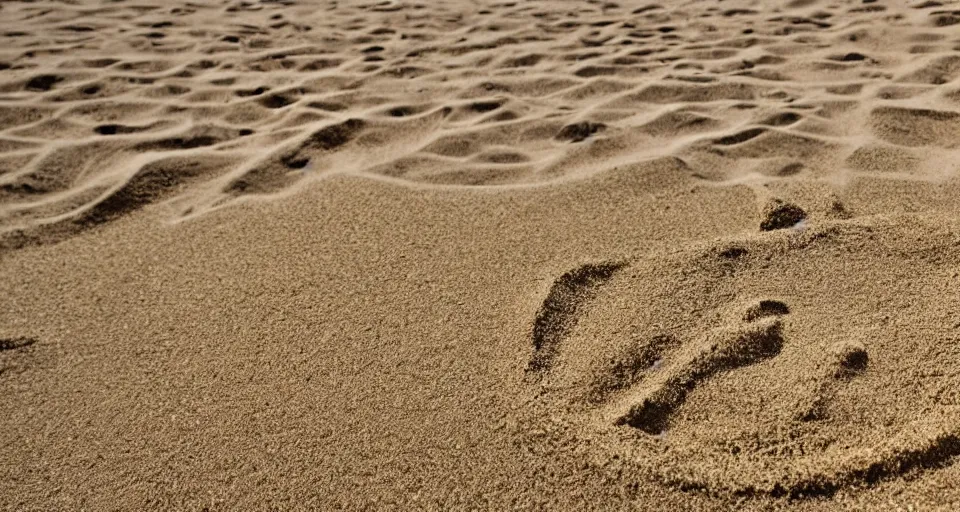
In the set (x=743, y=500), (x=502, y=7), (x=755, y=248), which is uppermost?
(x=502, y=7)

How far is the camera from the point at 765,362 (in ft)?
4.62

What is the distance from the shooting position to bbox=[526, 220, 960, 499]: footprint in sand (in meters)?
1.19

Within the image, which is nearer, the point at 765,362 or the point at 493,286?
the point at 765,362

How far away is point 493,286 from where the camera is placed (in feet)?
5.59

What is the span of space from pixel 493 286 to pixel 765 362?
22.9 inches

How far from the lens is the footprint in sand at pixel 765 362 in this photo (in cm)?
119

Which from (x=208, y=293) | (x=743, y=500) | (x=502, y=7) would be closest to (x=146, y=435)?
(x=208, y=293)

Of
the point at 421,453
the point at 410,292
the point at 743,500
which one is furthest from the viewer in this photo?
the point at 410,292

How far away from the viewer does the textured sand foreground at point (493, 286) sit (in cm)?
123

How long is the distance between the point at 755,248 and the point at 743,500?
30.2 inches

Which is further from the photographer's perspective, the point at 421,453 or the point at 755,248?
the point at 755,248

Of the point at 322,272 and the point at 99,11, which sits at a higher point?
the point at 99,11

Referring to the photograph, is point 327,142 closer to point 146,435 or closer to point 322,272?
point 322,272

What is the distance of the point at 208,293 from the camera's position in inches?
69.2
